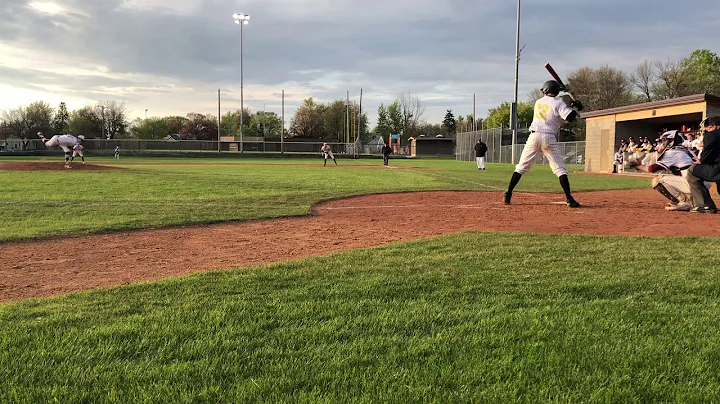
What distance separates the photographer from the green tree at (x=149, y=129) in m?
103

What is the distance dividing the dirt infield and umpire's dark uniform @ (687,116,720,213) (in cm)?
48

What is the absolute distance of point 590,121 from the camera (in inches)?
1183

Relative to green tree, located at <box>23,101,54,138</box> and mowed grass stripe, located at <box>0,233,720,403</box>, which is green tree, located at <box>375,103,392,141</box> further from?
mowed grass stripe, located at <box>0,233,720,403</box>

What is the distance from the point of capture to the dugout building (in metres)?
24.6

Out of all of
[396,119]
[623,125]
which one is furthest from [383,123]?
[623,125]

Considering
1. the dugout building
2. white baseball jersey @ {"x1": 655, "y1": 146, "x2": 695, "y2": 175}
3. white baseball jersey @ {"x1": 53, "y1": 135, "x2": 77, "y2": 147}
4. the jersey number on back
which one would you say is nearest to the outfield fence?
white baseball jersey @ {"x1": 53, "y1": 135, "x2": 77, "y2": 147}

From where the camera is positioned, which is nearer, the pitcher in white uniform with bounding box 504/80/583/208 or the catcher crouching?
the catcher crouching

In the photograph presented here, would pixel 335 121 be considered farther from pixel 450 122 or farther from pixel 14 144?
pixel 14 144

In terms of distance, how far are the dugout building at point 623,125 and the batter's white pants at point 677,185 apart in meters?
16.6

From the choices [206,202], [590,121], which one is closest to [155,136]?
[590,121]

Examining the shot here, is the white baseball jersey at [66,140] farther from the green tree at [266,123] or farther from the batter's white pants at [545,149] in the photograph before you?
the green tree at [266,123]

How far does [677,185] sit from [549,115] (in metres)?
2.71

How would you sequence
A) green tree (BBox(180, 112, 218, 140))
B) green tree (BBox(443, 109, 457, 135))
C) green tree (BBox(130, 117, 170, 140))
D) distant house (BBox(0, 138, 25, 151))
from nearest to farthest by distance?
distant house (BBox(0, 138, 25, 151)) → green tree (BBox(130, 117, 170, 140)) → green tree (BBox(180, 112, 218, 140)) → green tree (BBox(443, 109, 457, 135))

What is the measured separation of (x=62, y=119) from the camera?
301 ft
